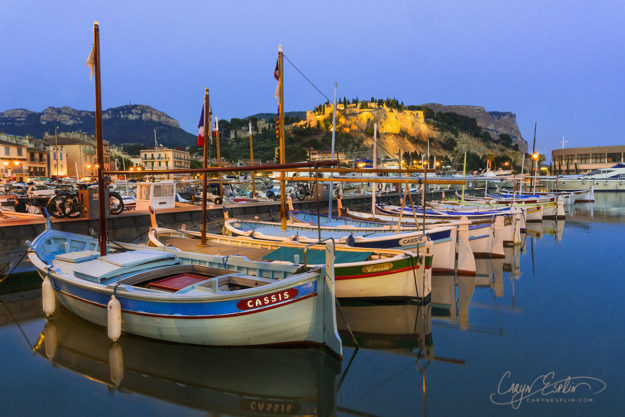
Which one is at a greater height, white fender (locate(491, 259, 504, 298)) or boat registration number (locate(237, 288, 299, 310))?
boat registration number (locate(237, 288, 299, 310))

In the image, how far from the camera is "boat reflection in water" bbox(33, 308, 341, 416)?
22.6 ft

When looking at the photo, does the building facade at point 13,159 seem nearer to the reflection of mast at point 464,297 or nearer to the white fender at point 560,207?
the reflection of mast at point 464,297

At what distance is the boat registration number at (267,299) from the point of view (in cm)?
739

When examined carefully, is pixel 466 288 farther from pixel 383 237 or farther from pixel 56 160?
pixel 56 160

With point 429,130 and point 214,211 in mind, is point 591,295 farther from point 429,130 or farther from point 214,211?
point 429,130

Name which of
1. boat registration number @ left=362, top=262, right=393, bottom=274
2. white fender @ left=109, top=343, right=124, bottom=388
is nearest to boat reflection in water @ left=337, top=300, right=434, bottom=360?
boat registration number @ left=362, top=262, right=393, bottom=274

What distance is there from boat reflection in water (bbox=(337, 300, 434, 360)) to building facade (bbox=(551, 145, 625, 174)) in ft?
395

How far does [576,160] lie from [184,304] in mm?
141903

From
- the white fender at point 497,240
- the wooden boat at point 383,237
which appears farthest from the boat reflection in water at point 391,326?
the white fender at point 497,240

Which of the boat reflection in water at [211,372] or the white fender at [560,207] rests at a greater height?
the white fender at [560,207]

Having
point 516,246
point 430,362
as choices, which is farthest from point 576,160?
point 430,362

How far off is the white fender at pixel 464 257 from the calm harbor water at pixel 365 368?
2.79m

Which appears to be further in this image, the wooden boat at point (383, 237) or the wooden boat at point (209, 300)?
the wooden boat at point (383, 237)
